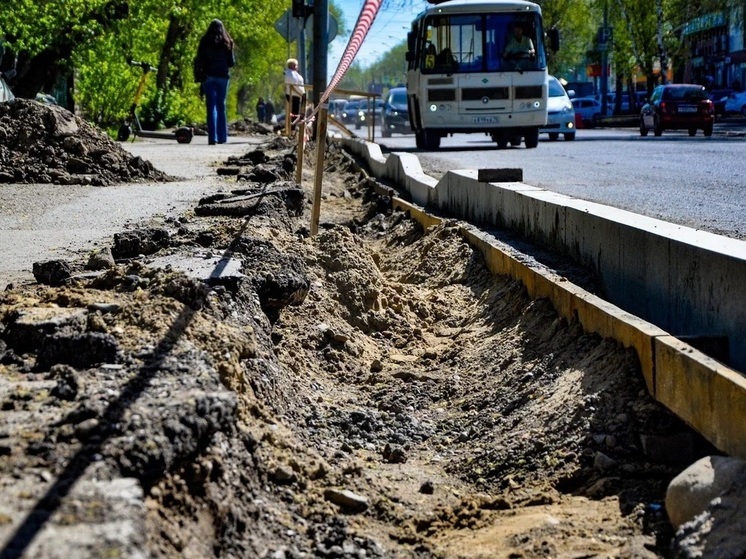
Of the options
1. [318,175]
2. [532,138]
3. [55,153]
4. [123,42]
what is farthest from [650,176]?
[123,42]

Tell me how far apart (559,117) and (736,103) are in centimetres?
2627

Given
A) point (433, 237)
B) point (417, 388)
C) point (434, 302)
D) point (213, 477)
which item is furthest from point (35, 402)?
point (433, 237)

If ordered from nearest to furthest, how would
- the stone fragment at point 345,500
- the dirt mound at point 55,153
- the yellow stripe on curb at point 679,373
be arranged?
the yellow stripe on curb at point 679,373
the stone fragment at point 345,500
the dirt mound at point 55,153

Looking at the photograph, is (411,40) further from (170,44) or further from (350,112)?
(350,112)

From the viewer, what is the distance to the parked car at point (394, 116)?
135ft

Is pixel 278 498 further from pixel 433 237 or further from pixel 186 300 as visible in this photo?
pixel 433 237

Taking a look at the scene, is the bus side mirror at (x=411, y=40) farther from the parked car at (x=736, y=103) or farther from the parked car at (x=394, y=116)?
the parked car at (x=736, y=103)

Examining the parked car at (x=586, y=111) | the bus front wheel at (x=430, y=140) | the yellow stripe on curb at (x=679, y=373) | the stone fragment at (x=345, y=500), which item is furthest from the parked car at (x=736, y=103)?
the stone fragment at (x=345, y=500)

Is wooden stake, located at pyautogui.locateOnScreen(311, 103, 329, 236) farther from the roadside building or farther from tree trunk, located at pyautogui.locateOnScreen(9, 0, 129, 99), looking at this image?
the roadside building

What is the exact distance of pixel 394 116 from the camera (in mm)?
41125

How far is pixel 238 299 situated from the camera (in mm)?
5574

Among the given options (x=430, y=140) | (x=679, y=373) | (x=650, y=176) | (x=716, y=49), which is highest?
(x=716, y=49)

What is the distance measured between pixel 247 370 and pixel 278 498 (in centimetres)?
103

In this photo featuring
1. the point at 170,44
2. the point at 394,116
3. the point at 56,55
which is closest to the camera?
the point at 56,55
